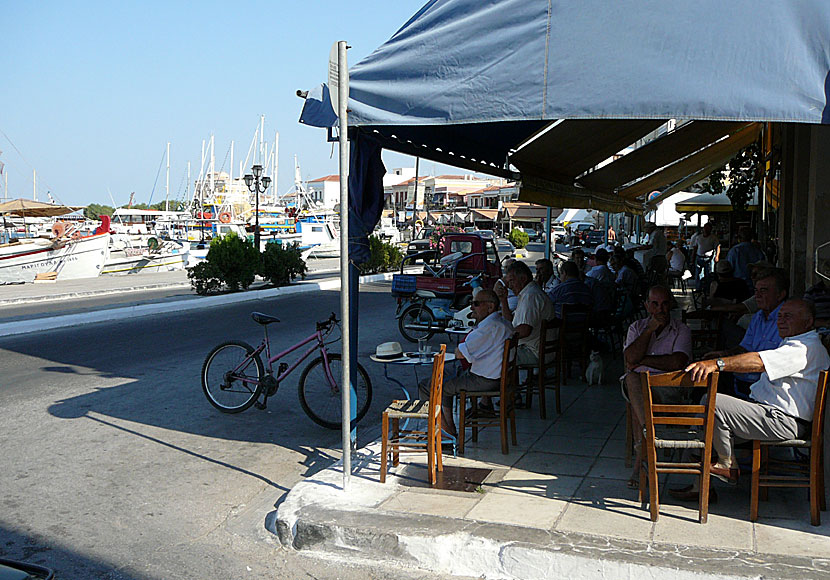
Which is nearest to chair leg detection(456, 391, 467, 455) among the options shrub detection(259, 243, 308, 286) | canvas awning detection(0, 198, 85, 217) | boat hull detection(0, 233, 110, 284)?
shrub detection(259, 243, 308, 286)

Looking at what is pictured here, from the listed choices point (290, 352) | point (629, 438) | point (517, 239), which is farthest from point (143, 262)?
point (629, 438)

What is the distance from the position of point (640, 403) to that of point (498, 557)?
51.0 inches

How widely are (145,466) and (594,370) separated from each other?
4.98 m

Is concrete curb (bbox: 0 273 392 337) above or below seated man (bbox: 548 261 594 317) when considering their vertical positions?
below

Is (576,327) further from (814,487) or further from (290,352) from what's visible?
(814,487)

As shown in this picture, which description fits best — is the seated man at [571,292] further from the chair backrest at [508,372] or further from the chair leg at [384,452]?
the chair leg at [384,452]

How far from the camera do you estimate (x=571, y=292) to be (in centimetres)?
977

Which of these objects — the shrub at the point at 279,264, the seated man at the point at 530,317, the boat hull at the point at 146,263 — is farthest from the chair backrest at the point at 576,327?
the boat hull at the point at 146,263

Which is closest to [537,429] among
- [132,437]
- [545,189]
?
[132,437]

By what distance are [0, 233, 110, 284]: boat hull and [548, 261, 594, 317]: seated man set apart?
29815 mm

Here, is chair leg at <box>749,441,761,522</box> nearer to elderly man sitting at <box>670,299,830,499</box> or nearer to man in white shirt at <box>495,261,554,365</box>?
elderly man sitting at <box>670,299,830,499</box>

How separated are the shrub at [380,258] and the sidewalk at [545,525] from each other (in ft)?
75.6

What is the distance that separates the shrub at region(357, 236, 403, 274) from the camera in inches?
1144

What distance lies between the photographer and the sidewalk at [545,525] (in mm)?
4188
